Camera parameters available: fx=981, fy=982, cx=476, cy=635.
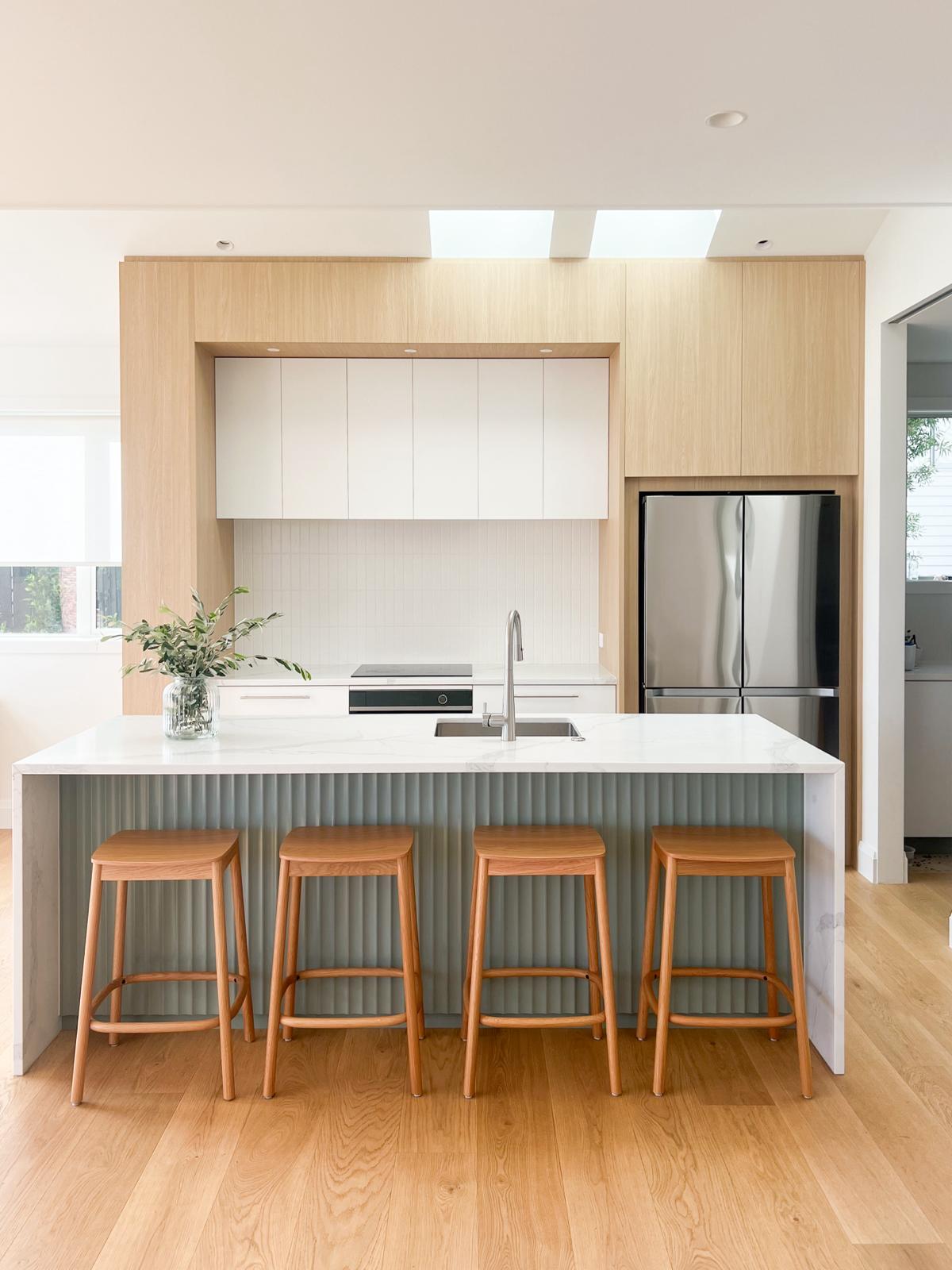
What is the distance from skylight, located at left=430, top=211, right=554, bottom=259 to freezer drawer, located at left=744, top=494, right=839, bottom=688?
150cm

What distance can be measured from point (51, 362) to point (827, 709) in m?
4.53

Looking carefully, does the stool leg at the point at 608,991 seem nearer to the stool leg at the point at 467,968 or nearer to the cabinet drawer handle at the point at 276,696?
the stool leg at the point at 467,968

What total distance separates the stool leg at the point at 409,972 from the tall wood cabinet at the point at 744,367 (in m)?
2.57

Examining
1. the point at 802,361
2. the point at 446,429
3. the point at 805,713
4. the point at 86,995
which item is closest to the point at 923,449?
the point at 802,361

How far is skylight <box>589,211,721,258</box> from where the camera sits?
440 centimetres

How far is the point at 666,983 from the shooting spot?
253 centimetres

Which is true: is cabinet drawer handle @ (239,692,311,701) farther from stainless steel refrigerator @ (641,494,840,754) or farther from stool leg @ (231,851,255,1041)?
stool leg @ (231,851,255,1041)

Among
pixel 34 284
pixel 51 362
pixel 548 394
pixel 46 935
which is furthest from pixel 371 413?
pixel 46 935

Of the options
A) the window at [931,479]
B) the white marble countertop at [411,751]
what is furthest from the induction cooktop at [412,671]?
the window at [931,479]

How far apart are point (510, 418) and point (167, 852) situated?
2.88 m

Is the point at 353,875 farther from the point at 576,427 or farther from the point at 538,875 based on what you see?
the point at 576,427

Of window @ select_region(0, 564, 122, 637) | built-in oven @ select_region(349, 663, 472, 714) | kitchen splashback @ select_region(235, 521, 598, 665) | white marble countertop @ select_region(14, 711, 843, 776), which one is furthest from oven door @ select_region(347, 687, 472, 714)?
window @ select_region(0, 564, 122, 637)

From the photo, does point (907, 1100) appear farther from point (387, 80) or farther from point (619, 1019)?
point (387, 80)

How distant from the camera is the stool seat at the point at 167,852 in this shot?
8.30 feet
